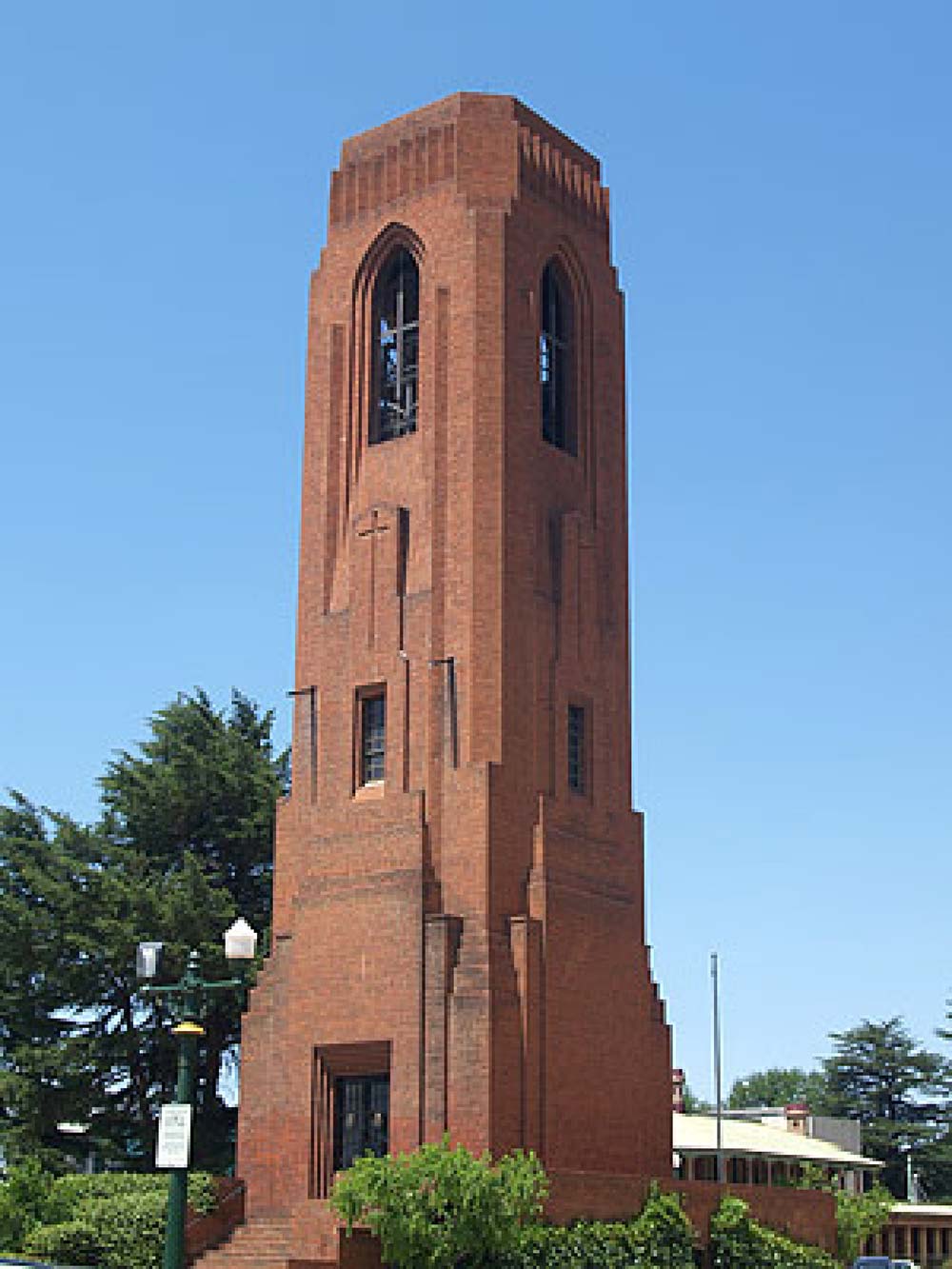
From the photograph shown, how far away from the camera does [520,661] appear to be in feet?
110

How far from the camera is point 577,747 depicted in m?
35.2

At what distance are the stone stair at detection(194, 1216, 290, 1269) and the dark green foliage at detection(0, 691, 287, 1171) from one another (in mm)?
10765

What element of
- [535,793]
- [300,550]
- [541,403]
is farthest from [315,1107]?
[541,403]

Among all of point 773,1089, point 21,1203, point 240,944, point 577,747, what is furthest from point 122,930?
point 773,1089

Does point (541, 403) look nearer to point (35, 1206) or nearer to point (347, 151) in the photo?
point (347, 151)

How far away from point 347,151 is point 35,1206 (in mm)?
23029

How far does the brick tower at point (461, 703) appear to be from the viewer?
3134cm

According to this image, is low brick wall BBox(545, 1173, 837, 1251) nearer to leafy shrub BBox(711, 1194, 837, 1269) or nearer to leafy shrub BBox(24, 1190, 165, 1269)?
leafy shrub BBox(711, 1194, 837, 1269)

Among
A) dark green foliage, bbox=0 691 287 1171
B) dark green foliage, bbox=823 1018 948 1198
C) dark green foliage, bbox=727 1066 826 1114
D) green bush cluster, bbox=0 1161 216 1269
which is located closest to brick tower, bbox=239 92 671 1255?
green bush cluster, bbox=0 1161 216 1269

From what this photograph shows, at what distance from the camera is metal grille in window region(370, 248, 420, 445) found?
36.5 meters

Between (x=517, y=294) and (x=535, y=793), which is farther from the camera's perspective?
(x=517, y=294)

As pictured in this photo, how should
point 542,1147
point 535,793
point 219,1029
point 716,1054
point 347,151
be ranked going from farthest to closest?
point 716,1054 → point 219,1029 → point 347,151 → point 535,793 → point 542,1147

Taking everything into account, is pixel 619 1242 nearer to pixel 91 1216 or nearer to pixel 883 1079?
pixel 91 1216

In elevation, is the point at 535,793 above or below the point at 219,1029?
above
